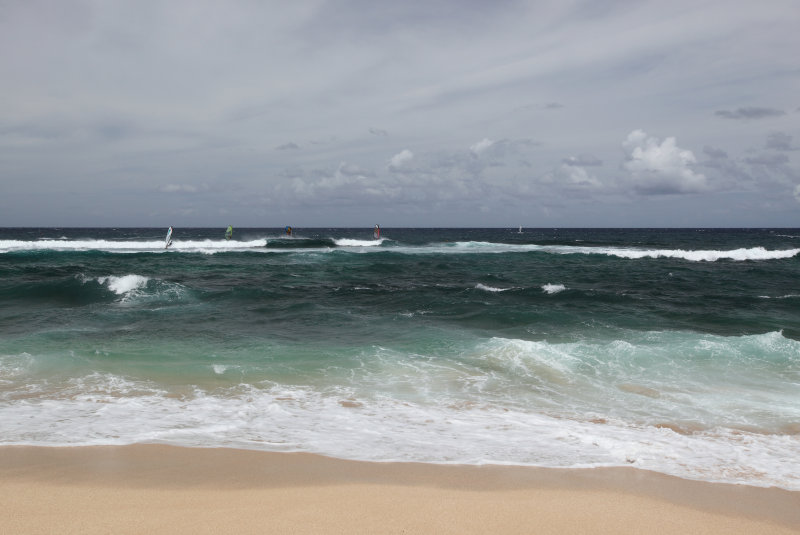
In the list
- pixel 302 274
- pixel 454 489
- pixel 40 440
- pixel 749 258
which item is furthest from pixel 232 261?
pixel 749 258

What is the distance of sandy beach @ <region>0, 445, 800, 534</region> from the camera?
3.62 m

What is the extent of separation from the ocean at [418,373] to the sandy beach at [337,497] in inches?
12.2

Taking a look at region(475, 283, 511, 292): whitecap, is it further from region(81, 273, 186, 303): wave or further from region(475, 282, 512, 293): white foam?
region(81, 273, 186, 303): wave

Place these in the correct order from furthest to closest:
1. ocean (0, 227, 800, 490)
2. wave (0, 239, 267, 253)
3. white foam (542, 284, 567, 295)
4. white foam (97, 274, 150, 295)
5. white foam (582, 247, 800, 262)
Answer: wave (0, 239, 267, 253) < white foam (582, 247, 800, 262) < white foam (542, 284, 567, 295) < white foam (97, 274, 150, 295) < ocean (0, 227, 800, 490)

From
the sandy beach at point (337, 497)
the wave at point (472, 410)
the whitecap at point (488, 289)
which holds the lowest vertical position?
the wave at point (472, 410)

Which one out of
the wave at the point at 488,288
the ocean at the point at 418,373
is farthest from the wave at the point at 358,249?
the ocean at the point at 418,373

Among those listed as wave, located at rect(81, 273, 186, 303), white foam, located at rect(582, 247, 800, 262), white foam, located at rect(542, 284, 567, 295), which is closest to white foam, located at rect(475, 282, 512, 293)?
white foam, located at rect(542, 284, 567, 295)

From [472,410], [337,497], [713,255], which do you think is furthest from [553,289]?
[713,255]

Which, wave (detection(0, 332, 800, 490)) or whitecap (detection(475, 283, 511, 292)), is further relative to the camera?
whitecap (detection(475, 283, 511, 292))

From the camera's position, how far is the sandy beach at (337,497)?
3.62 meters

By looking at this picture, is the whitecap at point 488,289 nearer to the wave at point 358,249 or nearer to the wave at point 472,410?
the wave at point 472,410

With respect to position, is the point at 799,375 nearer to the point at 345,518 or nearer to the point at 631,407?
the point at 631,407

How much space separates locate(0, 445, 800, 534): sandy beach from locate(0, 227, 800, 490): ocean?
12.2 inches

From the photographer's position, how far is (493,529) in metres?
3.60
